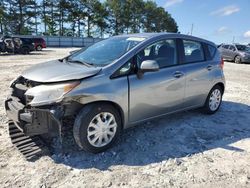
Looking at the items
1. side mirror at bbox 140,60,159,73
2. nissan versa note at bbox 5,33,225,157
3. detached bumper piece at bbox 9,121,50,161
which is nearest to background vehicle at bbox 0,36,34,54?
nissan versa note at bbox 5,33,225,157

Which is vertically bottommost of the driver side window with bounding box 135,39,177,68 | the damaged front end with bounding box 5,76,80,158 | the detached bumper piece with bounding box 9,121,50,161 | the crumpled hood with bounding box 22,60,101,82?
the detached bumper piece with bounding box 9,121,50,161

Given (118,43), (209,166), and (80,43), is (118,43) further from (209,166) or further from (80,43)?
(80,43)

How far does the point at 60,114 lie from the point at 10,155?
1016mm

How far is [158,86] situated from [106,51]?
1.02 meters

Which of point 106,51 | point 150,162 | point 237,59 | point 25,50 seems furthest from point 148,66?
point 25,50

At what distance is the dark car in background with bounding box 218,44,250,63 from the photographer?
2014 centimetres

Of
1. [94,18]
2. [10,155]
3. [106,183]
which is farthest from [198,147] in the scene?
[94,18]

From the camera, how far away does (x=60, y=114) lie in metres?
3.53

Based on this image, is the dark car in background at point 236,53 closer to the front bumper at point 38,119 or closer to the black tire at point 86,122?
the black tire at point 86,122

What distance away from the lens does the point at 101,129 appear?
3871 millimetres

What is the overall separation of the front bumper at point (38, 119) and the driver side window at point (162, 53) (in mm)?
1632

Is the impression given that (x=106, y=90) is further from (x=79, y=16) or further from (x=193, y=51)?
(x=79, y=16)

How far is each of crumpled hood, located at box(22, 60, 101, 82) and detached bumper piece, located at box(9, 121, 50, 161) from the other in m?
0.93

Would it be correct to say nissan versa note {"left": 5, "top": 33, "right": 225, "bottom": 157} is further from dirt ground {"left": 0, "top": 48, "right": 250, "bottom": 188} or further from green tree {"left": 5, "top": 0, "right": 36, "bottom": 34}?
green tree {"left": 5, "top": 0, "right": 36, "bottom": 34}
